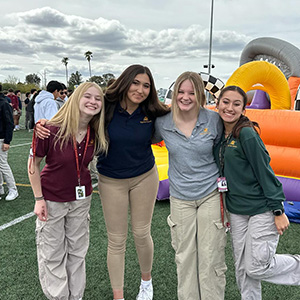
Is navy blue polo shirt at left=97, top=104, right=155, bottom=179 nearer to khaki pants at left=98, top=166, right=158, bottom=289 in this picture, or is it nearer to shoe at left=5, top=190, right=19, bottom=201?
khaki pants at left=98, top=166, right=158, bottom=289

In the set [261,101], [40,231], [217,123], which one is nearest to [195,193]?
[217,123]

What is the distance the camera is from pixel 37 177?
2.11 meters

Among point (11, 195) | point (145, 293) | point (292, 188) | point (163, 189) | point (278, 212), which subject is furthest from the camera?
point (11, 195)

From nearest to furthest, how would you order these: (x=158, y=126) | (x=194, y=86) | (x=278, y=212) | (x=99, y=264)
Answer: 1. (x=278, y=212)
2. (x=194, y=86)
3. (x=158, y=126)
4. (x=99, y=264)

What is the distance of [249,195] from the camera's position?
6.69ft

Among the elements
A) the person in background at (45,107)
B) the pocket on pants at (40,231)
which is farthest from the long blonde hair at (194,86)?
the person in background at (45,107)

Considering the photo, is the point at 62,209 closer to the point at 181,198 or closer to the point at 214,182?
the point at 181,198

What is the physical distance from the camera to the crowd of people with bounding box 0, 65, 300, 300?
80.1 inches

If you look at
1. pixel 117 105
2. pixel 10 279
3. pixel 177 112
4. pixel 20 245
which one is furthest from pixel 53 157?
pixel 20 245

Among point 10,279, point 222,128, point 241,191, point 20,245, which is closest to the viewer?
point 241,191

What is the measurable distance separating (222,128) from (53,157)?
119cm

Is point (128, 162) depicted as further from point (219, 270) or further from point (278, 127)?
point (278, 127)

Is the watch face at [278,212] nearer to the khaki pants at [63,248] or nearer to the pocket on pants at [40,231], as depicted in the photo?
the khaki pants at [63,248]

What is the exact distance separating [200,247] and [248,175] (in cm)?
61
